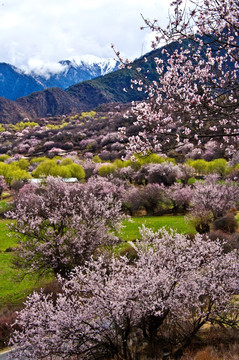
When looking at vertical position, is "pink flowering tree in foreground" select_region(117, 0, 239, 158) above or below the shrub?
above

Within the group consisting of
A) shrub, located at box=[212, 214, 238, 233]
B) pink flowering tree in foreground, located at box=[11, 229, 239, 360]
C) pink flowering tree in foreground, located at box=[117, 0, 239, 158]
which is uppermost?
pink flowering tree in foreground, located at box=[117, 0, 239, 158]

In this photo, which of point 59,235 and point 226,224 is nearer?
point 59,235

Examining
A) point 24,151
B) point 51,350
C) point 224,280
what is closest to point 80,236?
point 51,350

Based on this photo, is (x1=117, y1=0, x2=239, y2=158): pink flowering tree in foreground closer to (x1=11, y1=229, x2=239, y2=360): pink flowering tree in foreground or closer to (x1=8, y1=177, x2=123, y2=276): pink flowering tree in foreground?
(x1=11, y1=229, x2=239, y2=360): pink flowering tree in foreground

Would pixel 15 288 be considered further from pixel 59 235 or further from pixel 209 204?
pixel 209 204

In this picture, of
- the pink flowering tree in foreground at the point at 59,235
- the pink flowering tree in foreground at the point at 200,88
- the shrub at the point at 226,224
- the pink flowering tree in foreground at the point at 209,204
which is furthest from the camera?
the pink flowering tree in foreground at the point at 209,204

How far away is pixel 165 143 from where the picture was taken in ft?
22.8

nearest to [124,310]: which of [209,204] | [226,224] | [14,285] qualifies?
[14,285]

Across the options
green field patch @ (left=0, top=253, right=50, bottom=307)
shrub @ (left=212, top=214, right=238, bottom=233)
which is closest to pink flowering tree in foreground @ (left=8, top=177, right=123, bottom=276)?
green field patch @ (left=0, top=253, right=50, bottom=307)

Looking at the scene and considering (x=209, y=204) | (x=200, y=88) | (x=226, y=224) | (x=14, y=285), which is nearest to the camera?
(x=200, y=88)

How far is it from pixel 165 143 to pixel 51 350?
6404mm

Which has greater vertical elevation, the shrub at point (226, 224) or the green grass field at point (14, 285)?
the green grass field at point (14, 285)

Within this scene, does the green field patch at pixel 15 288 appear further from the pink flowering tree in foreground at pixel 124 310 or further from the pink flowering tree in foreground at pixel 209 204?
the pink flowering tree in foreground at pixel 209 204

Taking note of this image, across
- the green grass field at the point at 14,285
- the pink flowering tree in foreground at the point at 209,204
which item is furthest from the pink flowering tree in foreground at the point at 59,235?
the pink flowering tree in foreground at the point at 209,204
